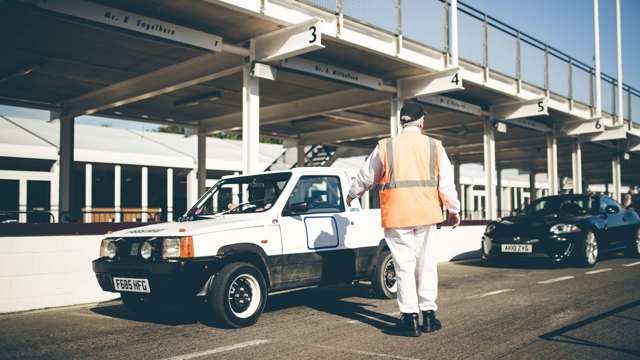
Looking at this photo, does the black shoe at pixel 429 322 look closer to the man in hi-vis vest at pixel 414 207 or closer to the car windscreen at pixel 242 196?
the man in hi-vis vest at pixel 414 207

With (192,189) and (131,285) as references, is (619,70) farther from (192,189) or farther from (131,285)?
(131,285)

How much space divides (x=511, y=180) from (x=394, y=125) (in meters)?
37.5

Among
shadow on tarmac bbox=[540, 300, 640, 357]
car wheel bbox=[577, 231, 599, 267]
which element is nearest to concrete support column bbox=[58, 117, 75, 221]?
car wheel bbox=[577, 231, 599, 267]

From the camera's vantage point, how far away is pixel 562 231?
11.5 m

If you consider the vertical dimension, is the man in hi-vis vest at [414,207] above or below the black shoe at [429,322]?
above

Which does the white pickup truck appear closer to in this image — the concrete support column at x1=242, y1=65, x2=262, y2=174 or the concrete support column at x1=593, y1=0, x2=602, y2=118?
the concrete support column at x1=242, y1=65, x2=262, y2=174

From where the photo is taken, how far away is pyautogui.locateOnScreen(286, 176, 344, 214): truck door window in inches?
283

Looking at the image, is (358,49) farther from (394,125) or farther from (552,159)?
(552,159)

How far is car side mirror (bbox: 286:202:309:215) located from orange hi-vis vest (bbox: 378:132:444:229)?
1.32 metres

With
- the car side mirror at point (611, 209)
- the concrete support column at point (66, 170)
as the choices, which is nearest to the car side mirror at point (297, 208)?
the car side mirror at point (611, 209)

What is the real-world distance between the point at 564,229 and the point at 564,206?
146 centimetres

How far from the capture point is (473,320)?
631cm

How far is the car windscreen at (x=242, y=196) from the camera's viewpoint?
7.08 m

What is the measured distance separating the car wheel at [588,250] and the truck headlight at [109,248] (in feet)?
28.6
